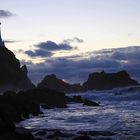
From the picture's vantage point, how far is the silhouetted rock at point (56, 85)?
438 feet

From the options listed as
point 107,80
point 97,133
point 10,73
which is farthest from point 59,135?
point 107,80

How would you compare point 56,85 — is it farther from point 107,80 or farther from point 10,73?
point 10,73

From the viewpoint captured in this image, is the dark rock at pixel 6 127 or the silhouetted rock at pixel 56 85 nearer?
the dark rock at pixel 6 127

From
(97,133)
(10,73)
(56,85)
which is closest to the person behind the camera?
(97,133)

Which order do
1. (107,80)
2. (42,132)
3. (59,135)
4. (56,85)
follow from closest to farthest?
(59,135) < (42,132) < (56,85) < (107,80)

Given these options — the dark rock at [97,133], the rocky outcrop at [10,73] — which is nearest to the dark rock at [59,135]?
the dark rock at [97,133]

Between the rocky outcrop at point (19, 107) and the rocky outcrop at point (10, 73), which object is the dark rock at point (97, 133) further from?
the rocky outcrop at point (10, 73)

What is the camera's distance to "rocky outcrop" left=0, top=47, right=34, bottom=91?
387 ft

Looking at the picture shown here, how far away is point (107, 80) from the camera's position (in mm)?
146000

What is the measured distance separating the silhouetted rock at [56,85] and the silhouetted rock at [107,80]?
3784 mm

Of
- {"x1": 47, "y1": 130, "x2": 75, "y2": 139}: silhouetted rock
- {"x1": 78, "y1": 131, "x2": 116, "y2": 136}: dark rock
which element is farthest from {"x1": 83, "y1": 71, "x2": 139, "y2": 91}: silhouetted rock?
{"x1": 47, "y1": 130, "x2": 75, "y2": 139}: silhouetted rock

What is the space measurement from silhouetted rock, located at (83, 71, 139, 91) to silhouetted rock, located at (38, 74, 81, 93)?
378 centimetres

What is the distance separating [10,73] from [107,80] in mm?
38930

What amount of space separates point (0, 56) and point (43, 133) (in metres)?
92.7
